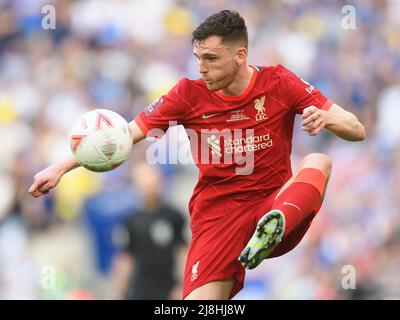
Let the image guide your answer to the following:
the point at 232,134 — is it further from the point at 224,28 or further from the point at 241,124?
the point at 224,28

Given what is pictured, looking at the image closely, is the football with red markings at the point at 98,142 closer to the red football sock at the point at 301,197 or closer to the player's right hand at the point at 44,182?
the player's right hand at the point at 44,182

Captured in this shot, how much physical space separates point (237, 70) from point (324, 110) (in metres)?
0.78

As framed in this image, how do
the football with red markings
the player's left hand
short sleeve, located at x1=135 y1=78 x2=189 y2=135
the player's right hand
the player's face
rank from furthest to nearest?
1. short sleeve, located at x1=135 y1=78 x2=189 y2=135
2. the player's face
3. the player's right hand
4. the football with red markings
5. the player's left hand

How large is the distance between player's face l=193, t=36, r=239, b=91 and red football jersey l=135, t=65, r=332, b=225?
266mm

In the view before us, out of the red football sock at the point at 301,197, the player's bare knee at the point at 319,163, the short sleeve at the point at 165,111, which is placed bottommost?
the red football sock at the point at 301,197

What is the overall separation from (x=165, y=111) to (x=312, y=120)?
133 cm

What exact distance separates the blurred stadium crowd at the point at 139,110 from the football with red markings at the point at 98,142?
13.6ft

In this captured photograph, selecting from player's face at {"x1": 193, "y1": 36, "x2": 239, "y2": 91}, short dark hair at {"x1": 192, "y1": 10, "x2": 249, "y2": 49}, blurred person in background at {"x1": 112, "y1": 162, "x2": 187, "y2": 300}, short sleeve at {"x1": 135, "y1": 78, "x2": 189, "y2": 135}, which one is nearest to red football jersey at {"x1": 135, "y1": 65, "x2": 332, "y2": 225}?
short sleeve at {"x1": 135, "y1": 78, "x2": 189, "y2": 135}

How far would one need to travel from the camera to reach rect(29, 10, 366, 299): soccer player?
8180 millimetres

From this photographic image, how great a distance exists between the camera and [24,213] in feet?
46.0

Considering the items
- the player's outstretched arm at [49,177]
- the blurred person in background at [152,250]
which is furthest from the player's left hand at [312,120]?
the blurred person in background at [152,250]

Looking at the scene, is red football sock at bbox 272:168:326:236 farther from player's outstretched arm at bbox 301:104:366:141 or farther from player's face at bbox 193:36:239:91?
player's face at bbox 193:36:239:91

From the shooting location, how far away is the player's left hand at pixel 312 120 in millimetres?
7543
